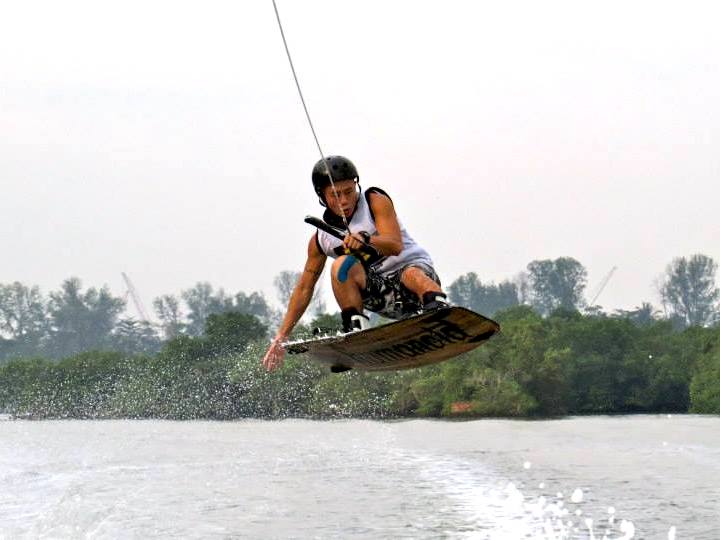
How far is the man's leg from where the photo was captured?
44.5 ft

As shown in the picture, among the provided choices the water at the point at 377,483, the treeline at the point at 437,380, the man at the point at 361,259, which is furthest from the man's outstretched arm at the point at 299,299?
the treeline at the point at 437,380

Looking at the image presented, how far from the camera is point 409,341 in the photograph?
1356 centimetres

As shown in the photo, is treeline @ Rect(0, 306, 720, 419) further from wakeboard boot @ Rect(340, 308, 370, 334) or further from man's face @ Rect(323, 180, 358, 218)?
man's face @ Rect(323, 180, 358, 218)

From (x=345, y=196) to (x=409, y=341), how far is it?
6.10ft

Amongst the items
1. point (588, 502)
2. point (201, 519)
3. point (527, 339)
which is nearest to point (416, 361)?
point (201, 519)

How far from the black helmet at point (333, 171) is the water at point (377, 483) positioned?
3030 centimetres

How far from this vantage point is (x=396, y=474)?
191 feet

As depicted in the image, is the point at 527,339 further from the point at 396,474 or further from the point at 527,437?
the point at 396,474

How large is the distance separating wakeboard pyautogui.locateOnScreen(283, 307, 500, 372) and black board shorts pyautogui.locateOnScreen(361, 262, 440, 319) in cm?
39

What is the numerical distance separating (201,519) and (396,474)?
1457 cm

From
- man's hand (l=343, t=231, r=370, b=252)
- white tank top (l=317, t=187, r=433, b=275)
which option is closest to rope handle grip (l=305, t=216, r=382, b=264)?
man's hand (l=343, t=231, r=370, b=252)

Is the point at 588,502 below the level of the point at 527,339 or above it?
below

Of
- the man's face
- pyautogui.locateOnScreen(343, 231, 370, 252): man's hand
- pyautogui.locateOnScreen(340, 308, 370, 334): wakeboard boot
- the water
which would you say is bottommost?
the water

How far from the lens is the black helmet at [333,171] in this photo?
12.9 meters
